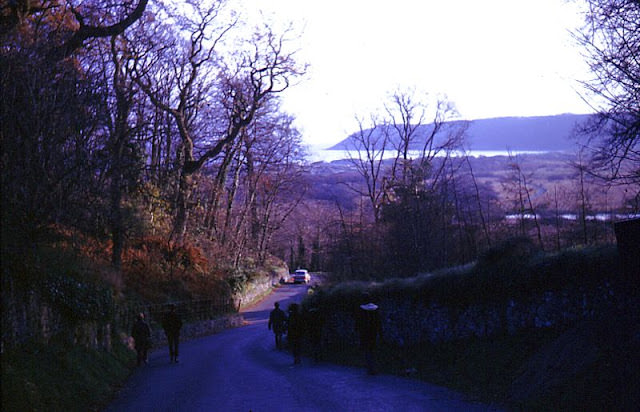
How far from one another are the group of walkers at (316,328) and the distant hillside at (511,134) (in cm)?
3118

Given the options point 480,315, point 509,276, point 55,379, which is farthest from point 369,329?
point 55,379

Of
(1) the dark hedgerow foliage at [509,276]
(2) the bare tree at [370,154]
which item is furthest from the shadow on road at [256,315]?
(1) the dark hedgerow foliage at [509,276]

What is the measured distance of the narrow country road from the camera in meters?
11.1

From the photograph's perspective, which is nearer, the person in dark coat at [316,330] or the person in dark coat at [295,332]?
the person in dark coat at [295,332]

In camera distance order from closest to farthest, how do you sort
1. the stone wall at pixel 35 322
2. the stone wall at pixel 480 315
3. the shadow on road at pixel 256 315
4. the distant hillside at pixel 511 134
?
the stone wall at pixel 35 322
the stone wall at pixel 480 315
the shadow on road at pixel 256 315
the distant hillside at pixel 511 134

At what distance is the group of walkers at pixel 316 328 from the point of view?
48.8 ft

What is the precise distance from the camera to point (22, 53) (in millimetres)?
13297

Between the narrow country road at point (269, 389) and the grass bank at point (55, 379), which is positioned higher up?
the grass bank at point (55, 379)

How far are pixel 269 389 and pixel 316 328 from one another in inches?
241

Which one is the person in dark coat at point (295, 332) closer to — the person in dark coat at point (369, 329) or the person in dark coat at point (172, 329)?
the person in dark coat at point (172, 329)

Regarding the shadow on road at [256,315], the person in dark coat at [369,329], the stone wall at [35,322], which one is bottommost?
the shadow on road at [256,315]

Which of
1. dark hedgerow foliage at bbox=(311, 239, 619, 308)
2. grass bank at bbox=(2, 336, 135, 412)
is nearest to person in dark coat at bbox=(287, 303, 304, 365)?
dark hedgerow foliage at bbox=(311, 239, 619, 308)

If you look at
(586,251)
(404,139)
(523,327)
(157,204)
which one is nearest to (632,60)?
(586,251)

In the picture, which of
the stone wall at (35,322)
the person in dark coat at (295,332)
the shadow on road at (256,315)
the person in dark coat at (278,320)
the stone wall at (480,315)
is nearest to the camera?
the stone wall at (35,322)
